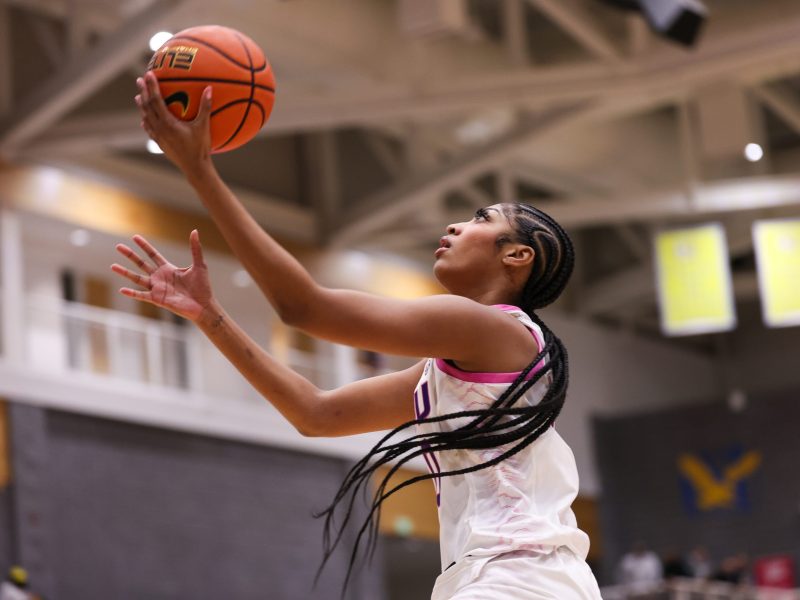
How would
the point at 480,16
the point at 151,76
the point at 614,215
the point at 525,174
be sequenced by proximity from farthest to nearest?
the point at 525,174 → the point at 614,215 → the point at 480,16 → the point at 151,76

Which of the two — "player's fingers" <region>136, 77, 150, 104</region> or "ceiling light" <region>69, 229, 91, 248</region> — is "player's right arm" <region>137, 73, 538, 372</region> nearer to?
"player's fingers" <region>136, 77, 150, 104</region>

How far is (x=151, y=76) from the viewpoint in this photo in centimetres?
336

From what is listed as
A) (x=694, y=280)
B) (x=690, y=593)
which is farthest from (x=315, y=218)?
(x=690, y=593)

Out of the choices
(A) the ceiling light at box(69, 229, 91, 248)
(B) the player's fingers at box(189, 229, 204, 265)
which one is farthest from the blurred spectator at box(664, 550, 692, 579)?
(B) the player's fingers at box(189, 229, 204, 265)

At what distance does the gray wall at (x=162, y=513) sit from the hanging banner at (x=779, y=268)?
7.48 metres

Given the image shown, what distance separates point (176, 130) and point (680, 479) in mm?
27105

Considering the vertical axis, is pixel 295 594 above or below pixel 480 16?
below

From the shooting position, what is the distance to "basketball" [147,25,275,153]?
350 cm

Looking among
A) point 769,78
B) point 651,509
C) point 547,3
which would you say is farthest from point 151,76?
point 651,509

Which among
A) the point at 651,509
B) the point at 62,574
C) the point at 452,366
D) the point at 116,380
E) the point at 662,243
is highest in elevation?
the point at 452,366

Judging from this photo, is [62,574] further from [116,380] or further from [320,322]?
[320,322]

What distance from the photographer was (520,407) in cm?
342

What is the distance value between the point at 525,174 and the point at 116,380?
31.0 feet

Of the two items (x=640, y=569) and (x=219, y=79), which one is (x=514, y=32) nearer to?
(x=640, y=569)
